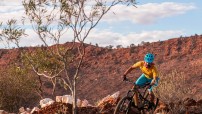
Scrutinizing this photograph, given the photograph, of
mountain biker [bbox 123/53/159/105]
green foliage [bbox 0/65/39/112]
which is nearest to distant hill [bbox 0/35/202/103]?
green foliage [bbox 0/65/39/112]

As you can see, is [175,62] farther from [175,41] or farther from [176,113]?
[176,113]

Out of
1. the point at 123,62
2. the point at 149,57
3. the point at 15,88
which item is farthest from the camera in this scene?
the point at 123,62

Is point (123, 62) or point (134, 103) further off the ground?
point (123, 62)

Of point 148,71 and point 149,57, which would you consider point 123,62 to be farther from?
point 149,57

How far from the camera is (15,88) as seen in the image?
1014 inches

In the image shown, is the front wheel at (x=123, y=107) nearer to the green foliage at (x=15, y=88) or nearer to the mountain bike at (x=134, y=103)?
the mountain bike at (x=134, y=103)

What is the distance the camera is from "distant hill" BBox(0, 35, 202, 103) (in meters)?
39.9

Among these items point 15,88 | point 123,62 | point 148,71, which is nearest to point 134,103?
point 148,71

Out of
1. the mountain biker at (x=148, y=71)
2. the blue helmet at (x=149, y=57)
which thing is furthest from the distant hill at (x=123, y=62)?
the blue helmet at (x=149, y=57)

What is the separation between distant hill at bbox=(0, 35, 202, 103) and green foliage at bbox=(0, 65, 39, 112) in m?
11.4

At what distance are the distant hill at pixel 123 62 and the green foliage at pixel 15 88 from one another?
11351 mm

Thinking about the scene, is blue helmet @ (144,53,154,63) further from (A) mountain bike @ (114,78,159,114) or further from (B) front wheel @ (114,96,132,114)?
(B) front wheel @ (114,96,132,114)

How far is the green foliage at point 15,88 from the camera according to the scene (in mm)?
24891

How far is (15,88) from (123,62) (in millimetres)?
21599
